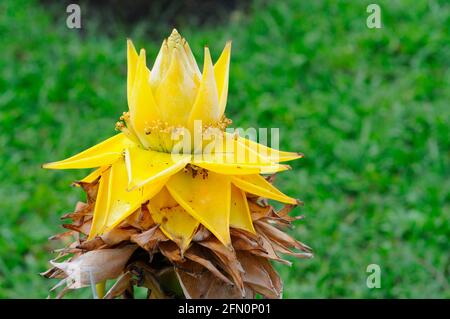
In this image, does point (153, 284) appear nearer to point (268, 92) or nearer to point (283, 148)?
point (283, 148)

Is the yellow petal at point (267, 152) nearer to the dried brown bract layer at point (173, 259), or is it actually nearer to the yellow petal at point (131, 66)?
the dried brown bract layer at point (173, 259)

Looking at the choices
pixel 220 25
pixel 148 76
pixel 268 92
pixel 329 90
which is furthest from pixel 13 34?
pixel 148 76

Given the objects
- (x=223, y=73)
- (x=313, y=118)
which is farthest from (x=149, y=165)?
(x=313, y=118)

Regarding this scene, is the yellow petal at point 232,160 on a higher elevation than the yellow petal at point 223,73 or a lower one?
lower

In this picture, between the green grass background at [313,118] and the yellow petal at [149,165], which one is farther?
the green grass background at [313,118]

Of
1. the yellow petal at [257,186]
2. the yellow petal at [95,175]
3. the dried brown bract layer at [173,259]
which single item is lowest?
the dried brown bract layer at [173,259]

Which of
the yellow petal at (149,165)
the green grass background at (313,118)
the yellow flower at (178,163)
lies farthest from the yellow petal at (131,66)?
the green grass background at (313,118)

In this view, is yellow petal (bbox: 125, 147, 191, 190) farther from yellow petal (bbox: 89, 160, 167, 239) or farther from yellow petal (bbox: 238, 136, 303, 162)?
yellow petal (bbox: 238, 136, 303, 162)

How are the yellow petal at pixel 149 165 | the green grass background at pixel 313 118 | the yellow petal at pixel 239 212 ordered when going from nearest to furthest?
the yellow petal at pixel 149 165 < the yellow petal at pixel 239 212 < the green grass background at pixel 313 118
